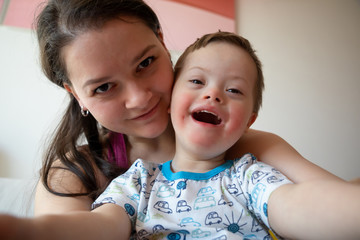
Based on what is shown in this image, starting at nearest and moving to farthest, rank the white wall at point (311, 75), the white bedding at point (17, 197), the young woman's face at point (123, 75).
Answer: the young woman's face at point (123, 75)
the white bedding at point (17, 197)
the white wall at point (311, 75)

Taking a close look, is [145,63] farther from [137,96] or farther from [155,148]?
[155,148]

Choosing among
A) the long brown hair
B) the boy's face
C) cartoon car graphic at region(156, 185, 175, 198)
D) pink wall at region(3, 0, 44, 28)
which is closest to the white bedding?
the long brown hair

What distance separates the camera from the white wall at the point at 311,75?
7.32ft

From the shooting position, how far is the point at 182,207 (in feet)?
1.94

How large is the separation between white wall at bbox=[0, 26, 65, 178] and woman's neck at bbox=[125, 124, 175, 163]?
1122 millimetres

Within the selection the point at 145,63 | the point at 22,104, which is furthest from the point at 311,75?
the point at 22,104

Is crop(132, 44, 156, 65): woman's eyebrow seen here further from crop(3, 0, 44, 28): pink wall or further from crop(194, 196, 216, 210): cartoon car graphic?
crop(3, 0, 44, 28): pink wall

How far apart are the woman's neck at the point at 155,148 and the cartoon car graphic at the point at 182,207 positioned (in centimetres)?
34

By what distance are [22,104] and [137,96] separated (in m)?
1.55

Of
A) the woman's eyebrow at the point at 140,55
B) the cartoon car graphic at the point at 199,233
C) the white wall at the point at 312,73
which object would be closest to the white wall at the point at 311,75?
the white wall at the point at 312,73

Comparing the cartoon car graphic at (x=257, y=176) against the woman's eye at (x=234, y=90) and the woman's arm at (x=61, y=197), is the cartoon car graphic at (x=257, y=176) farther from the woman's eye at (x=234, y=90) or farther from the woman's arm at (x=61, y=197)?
the woman's arm at (x=61, y=197)

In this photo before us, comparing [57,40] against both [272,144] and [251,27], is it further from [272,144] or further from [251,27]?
[251,27]

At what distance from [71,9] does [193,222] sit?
664mm

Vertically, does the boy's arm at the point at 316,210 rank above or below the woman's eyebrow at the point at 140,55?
below
